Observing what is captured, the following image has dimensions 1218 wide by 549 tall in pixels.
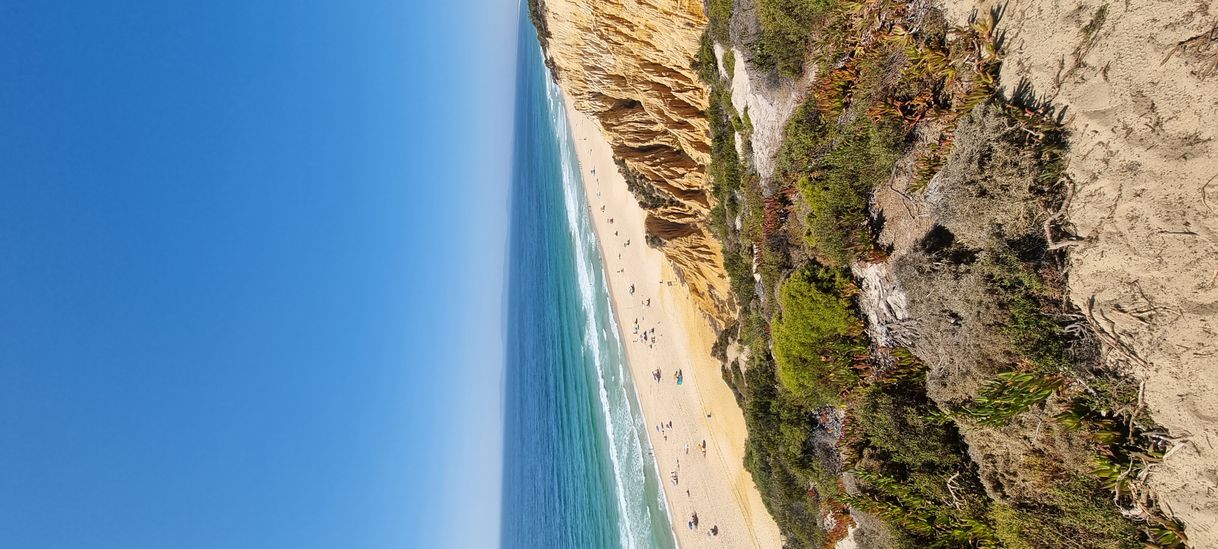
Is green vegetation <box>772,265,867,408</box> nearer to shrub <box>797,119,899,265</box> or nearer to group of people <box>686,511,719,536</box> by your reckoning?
shrub <box>797,119,899,265</box>

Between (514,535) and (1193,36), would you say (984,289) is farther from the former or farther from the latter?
(514,535)

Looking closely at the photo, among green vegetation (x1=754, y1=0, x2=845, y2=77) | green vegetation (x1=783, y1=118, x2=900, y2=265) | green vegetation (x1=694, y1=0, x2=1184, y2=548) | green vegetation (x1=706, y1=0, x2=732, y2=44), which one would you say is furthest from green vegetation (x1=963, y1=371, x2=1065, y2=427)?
green vegetation (x1=706, y1=0, x2=732, y2=44)

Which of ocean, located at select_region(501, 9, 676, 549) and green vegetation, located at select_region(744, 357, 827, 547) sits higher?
green vegetation, located at select_region(744, 357, 827, 547)

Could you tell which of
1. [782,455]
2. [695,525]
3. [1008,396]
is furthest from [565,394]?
[1008,396]

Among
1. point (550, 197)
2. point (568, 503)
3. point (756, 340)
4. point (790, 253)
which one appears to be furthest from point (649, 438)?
point (550, 197)

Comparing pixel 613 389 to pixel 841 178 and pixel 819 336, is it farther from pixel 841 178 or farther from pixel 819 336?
pixel 841 178

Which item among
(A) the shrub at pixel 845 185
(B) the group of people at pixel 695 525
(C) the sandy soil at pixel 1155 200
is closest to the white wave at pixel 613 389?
(B) the group of people at pixel 695 525

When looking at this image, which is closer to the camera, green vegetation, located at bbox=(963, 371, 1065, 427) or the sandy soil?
the sandy soil
